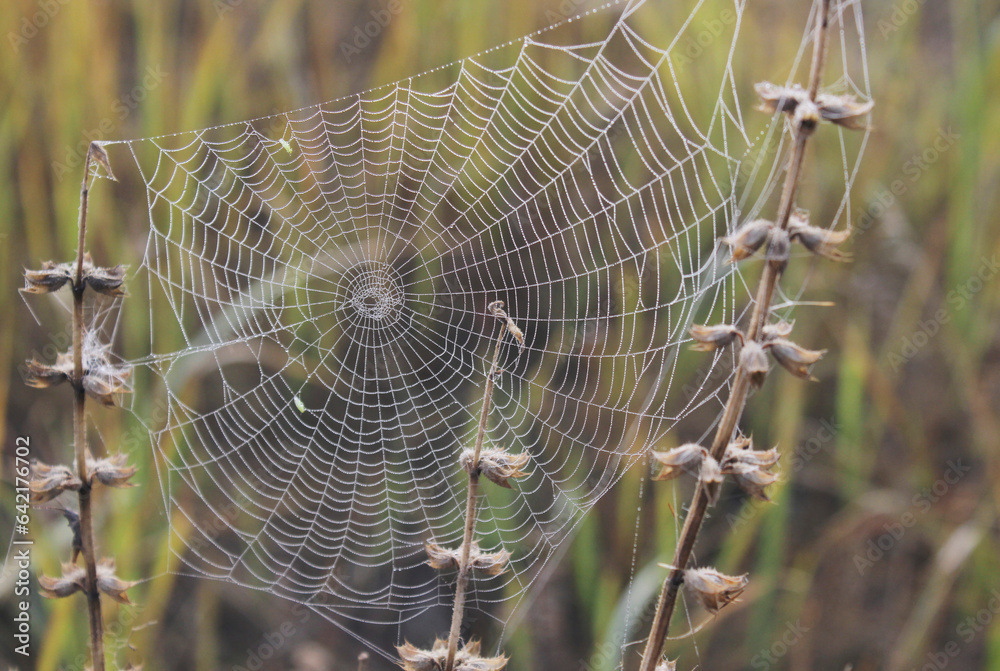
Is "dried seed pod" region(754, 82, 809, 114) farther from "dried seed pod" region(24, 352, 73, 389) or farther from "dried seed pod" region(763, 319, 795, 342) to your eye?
"dried seed pod" region(24, 352, 73, 389)

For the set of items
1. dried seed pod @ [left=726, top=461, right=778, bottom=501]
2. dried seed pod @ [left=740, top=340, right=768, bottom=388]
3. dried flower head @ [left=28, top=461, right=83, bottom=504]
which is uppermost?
dried seed pod @ [left=740, top=340, right=768, bottom=388]

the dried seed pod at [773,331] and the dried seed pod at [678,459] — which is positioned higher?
the dried seed pod at [773,331]

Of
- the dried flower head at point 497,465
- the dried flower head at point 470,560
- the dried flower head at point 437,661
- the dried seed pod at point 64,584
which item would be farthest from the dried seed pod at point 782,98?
the dried seed pod at point 64,584

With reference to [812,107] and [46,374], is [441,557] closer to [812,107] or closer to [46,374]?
[46,374]

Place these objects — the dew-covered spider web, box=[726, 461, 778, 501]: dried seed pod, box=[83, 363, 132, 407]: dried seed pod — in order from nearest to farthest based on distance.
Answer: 1. box=[726, 461, 778, 501]: dried seed pod
2. box=[83, 363, 132, 407]: dried seed pod
3. the dew-covered spider web

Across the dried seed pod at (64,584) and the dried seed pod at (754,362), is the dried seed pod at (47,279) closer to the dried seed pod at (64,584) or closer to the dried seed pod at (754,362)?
the dried seed pod at (64,584)

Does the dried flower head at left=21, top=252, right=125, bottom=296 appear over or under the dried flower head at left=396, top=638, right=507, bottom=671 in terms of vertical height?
over

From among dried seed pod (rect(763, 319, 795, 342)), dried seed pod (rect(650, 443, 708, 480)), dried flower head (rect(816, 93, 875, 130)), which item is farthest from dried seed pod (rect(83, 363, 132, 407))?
dried flower head (rect(816, 93, 875, 130))
